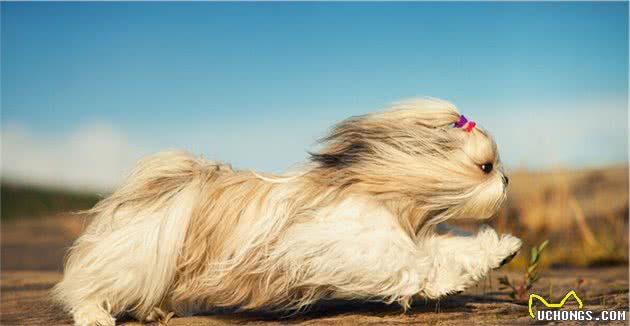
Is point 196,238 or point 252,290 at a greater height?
point 196,238

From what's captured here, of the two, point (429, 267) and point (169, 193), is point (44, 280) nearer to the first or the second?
point (169, 193)

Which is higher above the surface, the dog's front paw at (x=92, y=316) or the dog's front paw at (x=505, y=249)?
the dog's front paw at (x=505, y=249)

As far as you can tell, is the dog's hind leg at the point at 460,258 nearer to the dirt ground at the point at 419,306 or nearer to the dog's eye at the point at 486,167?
the dirt ground at the point at 419,306

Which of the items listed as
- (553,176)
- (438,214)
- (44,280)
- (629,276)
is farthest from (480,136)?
(553,176)

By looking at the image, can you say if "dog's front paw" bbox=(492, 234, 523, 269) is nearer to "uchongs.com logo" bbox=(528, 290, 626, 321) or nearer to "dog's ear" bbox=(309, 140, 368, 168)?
"uchongs.com logo" bbox=(528, 290, 626, 321)

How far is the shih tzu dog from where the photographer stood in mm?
3920

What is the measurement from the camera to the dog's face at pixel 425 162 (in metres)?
4.05

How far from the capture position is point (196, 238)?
4188 mm

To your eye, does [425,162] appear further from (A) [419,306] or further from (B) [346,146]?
(A) [419,306]

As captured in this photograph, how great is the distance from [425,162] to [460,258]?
564 mm

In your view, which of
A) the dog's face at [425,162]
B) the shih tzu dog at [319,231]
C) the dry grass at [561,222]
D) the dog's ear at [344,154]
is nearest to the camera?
the shih tzu dog at [319,231]

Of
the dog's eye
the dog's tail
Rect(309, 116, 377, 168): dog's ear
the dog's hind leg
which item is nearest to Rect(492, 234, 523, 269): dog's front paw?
the dog's hind leg

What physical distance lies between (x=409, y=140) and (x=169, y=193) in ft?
4.55

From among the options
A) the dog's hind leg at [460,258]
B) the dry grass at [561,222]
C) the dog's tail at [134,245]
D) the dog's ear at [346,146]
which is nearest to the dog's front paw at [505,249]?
the dog's hind leg at [460,258]
